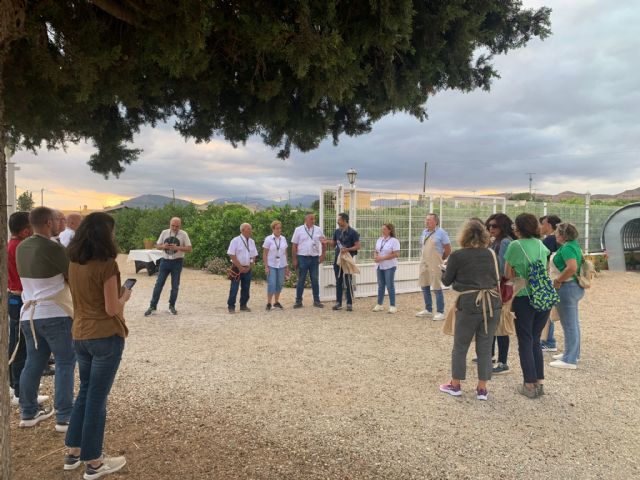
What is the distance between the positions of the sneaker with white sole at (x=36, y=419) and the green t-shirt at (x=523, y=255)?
4841 millimetres

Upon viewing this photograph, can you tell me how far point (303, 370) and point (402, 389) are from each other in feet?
4.28

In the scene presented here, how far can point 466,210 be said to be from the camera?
13680 millimetres

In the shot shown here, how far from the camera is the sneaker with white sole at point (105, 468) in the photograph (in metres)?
3.13

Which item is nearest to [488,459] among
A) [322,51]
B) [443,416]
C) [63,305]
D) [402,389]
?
[443,416]

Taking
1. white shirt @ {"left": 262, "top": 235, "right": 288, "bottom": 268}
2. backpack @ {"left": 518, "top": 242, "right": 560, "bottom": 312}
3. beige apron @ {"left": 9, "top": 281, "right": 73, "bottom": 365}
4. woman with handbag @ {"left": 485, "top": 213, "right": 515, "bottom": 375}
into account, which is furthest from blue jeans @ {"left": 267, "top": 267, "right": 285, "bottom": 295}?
beige apron @ {"left": 9, "top": 281, "right": 73, "bottom": 365}

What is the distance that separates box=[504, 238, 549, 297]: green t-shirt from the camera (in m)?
4.87

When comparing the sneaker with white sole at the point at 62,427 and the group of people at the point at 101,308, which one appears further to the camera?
the sneaker with white sole at the point at 62,427

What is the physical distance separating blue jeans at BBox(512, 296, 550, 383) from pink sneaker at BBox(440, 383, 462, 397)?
0.74 metres

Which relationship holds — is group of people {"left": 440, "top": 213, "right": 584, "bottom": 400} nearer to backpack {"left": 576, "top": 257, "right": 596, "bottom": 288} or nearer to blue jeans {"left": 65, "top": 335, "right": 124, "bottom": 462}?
backpack {"left": 576, "top": 257, "right": 596, "bottom": 288}

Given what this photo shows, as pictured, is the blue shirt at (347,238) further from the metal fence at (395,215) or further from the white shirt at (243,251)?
the white shirt at (243,251)

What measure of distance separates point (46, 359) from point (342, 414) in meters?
2.69

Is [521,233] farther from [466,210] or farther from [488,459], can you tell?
[466,210]

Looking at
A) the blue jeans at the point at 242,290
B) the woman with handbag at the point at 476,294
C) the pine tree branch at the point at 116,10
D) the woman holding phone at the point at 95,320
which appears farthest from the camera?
the blue jeans at the point at 242,290

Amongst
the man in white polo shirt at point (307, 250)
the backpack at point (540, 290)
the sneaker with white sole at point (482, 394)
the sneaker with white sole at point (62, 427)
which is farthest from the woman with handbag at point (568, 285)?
the sneaker with white sole at point (62, 427)
